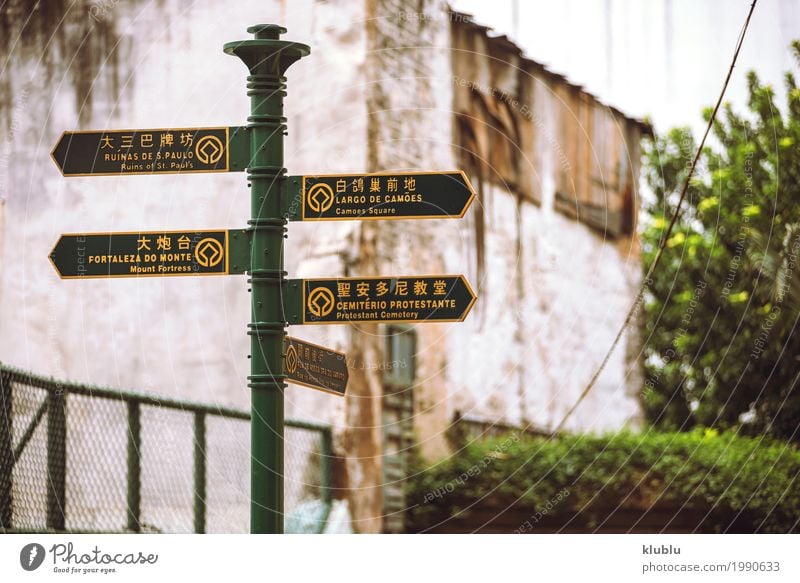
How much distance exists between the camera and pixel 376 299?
407cm

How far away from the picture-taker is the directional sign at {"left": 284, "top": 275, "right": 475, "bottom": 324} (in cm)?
404

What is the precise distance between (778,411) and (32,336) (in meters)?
5.02

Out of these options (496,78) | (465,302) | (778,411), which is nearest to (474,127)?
(496,78)

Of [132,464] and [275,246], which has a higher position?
[275,246]

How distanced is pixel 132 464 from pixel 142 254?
5.13ft

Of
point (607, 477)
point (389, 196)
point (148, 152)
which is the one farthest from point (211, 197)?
point (389, 196)

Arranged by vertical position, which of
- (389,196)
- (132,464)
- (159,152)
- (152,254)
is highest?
(159,152)

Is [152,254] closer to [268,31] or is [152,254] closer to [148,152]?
[148,152]

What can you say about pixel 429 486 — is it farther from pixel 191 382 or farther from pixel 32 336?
pixel 32 336

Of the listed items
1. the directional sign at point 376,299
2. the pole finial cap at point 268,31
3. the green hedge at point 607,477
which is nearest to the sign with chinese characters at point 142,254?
the directional sign at point 376,299

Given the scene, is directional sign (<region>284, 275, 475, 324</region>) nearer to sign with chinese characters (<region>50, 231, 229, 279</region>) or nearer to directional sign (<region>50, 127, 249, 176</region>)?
sign with chinese characters (<region>50, 231, 229, 279</region>)

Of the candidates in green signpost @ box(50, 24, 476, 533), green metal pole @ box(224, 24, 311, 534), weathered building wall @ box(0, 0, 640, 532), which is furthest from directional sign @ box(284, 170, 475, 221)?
weathered building wall @ box(0, 0, 640, 532)

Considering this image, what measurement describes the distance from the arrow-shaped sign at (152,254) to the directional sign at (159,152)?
8.7 inches

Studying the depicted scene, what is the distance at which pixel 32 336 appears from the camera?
25.4ft
